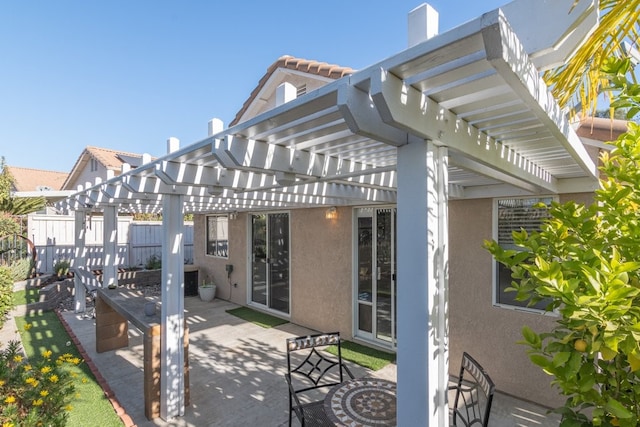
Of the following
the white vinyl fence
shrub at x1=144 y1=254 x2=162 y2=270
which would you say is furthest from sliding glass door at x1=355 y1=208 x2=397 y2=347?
the white vinyl fence

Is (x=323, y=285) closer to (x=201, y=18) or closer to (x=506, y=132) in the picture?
(x=506, y=132)

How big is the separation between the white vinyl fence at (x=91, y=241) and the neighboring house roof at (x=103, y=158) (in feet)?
16.8

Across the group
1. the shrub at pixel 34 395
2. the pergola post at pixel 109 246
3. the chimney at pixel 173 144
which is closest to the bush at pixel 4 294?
the pergola post at pixel 109 246

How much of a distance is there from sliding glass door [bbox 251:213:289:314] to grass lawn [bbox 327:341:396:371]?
2.85 m

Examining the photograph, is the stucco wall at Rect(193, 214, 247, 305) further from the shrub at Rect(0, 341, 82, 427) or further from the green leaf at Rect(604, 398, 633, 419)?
the green leaf at Rect(604, 398, 633, 419)

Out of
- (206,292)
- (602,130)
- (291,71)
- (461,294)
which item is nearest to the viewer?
(602,130)

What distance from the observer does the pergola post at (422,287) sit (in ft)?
5.76

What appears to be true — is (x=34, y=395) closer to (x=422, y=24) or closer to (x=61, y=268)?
(x=422, y=24)

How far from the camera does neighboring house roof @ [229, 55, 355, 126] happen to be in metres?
7.27

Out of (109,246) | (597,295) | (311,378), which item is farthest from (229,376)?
(597,295)

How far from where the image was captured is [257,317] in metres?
9.56

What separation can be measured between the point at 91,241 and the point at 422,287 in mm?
16889

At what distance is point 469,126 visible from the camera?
89.0 inches

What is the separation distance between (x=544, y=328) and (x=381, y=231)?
3.37 meters
